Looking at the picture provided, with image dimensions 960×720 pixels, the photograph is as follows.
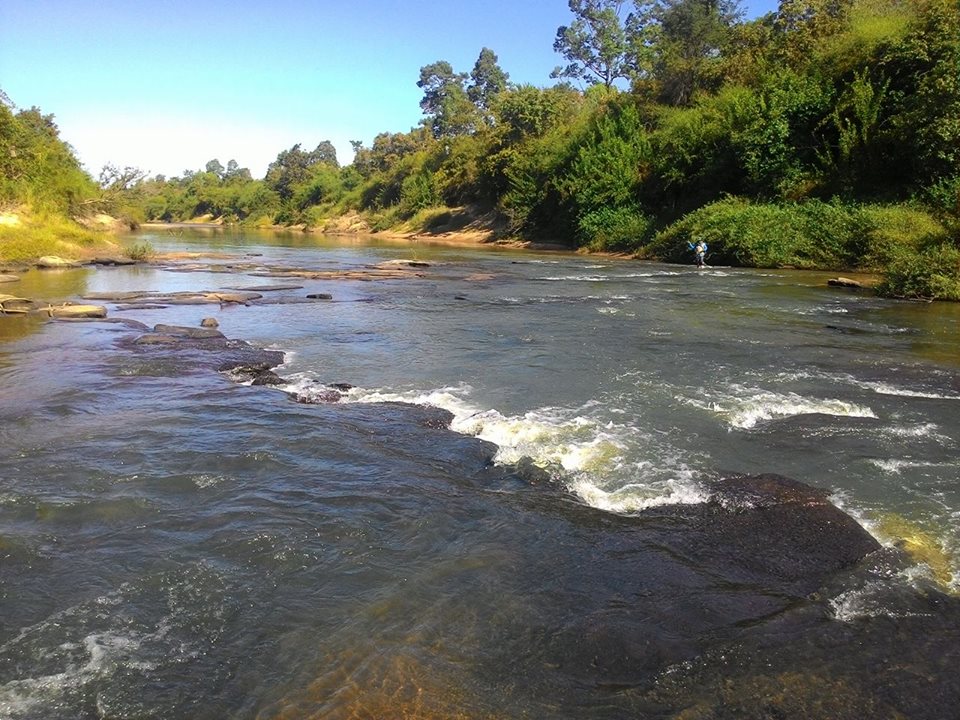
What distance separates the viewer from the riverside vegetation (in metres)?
25.8

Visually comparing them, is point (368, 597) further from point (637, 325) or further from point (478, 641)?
point (637, 325)

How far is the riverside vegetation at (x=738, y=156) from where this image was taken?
25797 mm

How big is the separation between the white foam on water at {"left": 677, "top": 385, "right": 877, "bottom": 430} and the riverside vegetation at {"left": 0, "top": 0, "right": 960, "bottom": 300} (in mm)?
11964

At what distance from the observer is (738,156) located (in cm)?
3400

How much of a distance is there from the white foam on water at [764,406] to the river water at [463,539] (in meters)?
0.05

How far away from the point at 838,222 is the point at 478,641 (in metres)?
27.0

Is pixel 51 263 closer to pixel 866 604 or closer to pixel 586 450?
pixel 586 450

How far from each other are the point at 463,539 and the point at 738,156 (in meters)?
33.0

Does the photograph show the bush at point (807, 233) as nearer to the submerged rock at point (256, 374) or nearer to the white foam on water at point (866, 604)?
the submerged rock at point (256, 374)

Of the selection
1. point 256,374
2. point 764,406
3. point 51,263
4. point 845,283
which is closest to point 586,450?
point 764,406

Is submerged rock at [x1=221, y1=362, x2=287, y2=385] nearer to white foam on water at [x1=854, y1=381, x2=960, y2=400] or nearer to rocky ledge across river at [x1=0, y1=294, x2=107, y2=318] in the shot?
rocky ledge across river at [x1=0, y1=294, x2=107, y2=318]

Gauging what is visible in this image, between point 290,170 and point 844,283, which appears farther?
point 290,170

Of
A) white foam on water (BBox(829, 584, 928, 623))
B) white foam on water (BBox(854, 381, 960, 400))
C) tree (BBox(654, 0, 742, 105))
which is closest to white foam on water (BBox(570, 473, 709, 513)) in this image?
white foam on water (BBox(829, 584, 928, 623))

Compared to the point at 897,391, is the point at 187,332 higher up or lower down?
higher up
